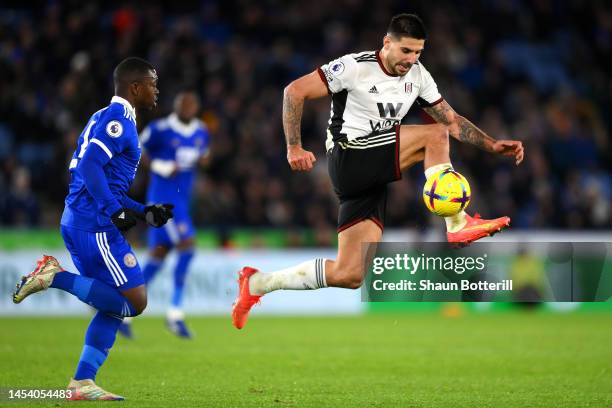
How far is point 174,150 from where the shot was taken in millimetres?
11711

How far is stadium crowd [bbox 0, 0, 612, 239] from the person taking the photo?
646 inches

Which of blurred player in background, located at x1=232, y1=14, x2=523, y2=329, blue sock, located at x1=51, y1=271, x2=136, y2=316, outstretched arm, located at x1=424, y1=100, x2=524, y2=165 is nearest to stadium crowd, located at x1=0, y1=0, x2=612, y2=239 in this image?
blurred player in background, located at x1=232, y1=14, x2=523, y2=329

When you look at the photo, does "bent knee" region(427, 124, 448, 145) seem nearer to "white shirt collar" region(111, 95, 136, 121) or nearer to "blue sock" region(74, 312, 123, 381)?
"white shirt collar" region(111, 95, 136, 121)

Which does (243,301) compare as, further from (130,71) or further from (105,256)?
(130,71)

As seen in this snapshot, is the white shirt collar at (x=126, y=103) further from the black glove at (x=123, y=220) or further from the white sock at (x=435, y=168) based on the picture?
the white sock at (x=435, y=168)

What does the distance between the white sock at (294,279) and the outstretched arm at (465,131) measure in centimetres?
135

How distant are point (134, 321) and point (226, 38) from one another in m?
7.63

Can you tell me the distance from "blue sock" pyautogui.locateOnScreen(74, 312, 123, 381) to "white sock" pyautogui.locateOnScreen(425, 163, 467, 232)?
228 cm

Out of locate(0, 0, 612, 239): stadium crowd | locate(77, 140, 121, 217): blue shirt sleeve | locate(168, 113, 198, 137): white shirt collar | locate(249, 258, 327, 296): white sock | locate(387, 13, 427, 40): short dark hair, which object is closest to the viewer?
locate(77, 140, 121, 217): blue shirt sleeve

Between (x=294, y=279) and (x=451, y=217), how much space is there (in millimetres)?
1227

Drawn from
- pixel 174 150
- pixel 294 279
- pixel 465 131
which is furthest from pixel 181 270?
pixel 465 131

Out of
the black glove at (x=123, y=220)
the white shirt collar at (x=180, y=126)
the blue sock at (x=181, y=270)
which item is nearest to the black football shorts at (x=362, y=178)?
the black glove at (x=123, y=220)

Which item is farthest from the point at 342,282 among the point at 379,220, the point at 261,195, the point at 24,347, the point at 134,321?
the point at 261,195

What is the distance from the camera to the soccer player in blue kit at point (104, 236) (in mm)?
6324
